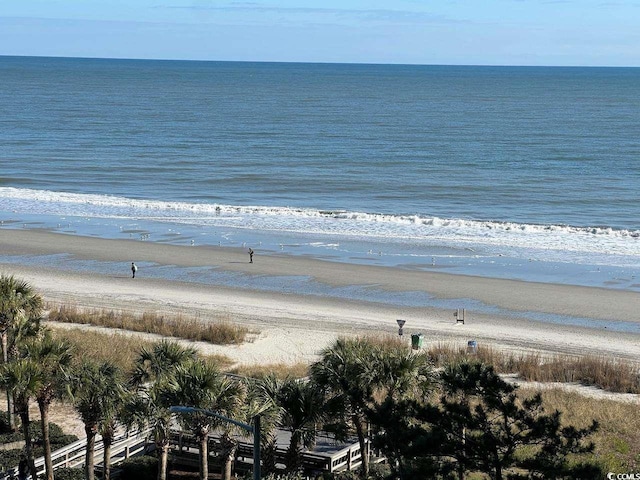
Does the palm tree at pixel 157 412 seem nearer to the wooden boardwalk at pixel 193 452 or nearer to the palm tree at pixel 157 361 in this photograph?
the palm tree at pixel 157 361

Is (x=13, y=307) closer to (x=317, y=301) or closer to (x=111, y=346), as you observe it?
(x=111, y=346)

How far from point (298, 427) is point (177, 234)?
30959 millimetres

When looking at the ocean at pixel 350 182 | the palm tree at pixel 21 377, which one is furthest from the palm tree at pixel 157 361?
the ocean at pixel 350 182

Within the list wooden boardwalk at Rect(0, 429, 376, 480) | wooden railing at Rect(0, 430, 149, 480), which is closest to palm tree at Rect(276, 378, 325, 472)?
wooden boardwalk at Rect(0, 429, 376, 480)

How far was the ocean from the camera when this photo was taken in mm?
44562

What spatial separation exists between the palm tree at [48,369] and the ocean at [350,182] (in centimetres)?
2048

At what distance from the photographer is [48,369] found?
A: 17.0m

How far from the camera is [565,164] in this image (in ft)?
236

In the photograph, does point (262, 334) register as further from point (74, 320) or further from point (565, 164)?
point (565, 164)

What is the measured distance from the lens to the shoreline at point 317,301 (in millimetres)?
29594

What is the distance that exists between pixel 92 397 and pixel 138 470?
8.00 feet

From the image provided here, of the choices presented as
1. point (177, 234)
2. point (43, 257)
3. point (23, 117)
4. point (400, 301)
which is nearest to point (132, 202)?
point (177, 234)

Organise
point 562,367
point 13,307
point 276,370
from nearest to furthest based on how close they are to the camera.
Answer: point 13,307, point 276,370, point 562,367

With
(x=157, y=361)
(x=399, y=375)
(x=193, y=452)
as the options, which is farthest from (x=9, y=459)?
(x=399, y=375)
